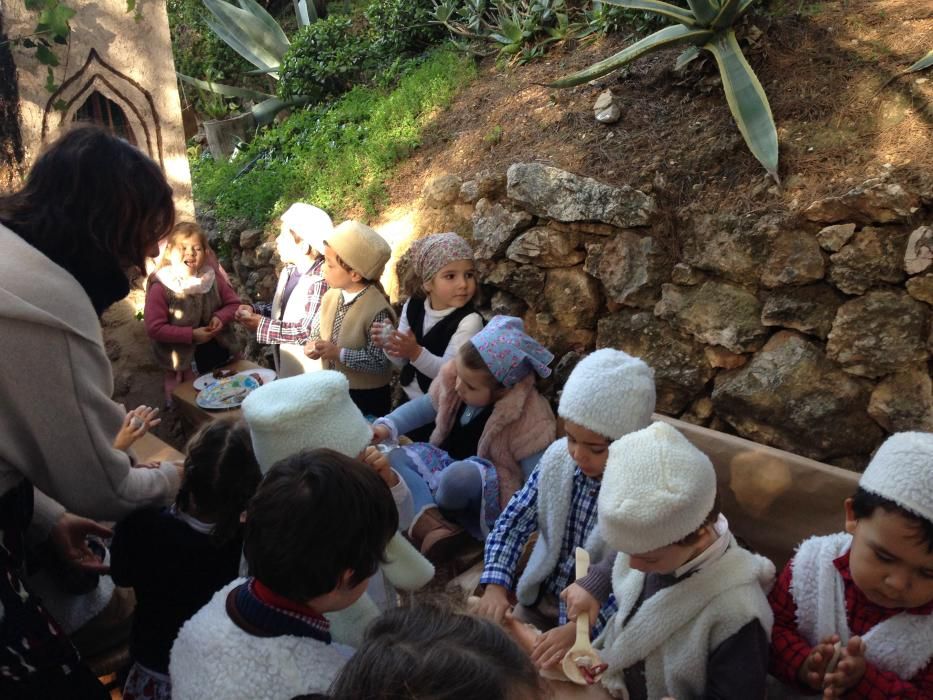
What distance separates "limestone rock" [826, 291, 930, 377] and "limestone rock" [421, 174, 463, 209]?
2296mm

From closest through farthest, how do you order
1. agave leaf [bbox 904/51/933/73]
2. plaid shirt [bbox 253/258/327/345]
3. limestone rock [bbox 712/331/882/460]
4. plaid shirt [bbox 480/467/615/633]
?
plaid shirt [bbox 480/467/615/633] < limestone rock [bbox 712/331/882/460] < agave leaf [bbox 904/51/933/73] < plaid shirt [bbox 253/258/327/345]

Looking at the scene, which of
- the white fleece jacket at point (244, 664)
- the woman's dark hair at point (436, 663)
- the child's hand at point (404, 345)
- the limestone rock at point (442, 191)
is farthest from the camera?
the limestone rock at point (442, 191)

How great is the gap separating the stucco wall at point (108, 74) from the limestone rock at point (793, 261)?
10.8 ft

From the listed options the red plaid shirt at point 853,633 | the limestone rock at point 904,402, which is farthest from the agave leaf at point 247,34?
the red plaid shirt at point 853,633

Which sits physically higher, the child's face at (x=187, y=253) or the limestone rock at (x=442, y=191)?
the child's face at (x=187, y=253)

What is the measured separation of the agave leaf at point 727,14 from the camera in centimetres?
370

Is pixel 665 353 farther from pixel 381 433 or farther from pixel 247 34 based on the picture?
pixel 247 34

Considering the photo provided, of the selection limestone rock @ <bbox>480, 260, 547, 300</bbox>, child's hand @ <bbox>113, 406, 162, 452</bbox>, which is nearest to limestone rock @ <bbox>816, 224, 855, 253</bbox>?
limestone rock @ <bbox>480, 260, 547, 300</bbox>

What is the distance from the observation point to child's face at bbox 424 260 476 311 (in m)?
3.54

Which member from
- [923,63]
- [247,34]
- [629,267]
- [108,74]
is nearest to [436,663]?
[629,267]

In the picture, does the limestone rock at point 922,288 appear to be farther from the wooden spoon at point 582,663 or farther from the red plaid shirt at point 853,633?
the wooden spoon at point 582,663

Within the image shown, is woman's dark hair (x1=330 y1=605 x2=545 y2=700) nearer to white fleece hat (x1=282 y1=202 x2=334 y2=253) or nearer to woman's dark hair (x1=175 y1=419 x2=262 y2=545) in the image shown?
woman's dark hair (x1=175 y1=419 x2=262 y2=545)

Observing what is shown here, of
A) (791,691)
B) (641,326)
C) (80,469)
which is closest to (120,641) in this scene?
(80,469)

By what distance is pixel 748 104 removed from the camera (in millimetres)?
3551
